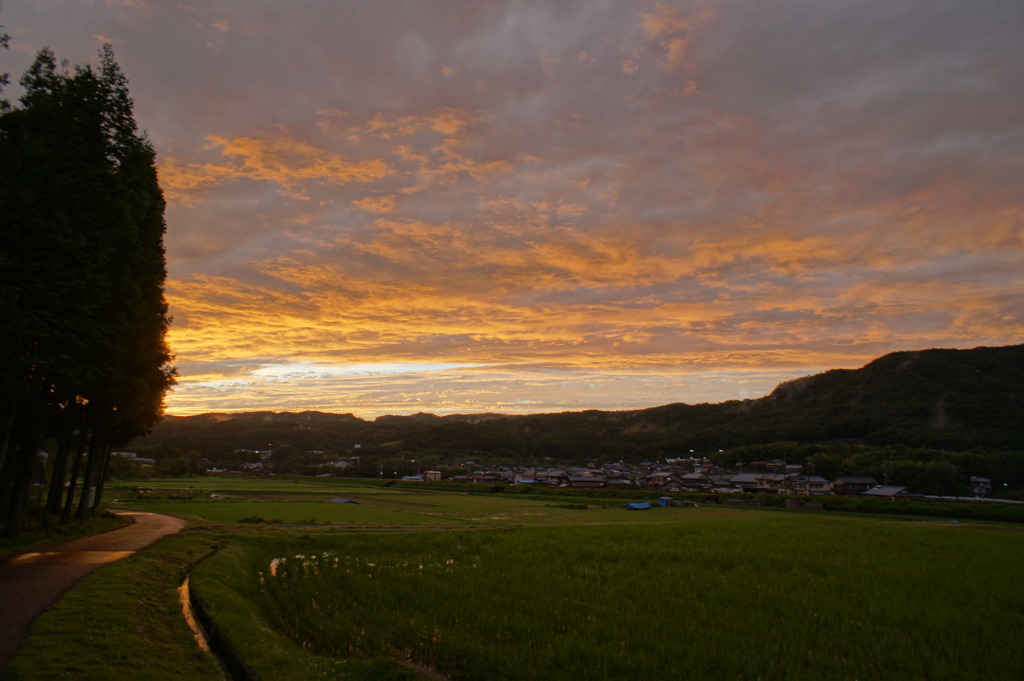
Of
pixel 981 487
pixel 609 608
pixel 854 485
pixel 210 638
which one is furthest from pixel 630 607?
pixel 981 487

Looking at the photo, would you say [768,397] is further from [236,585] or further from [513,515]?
[236,585]

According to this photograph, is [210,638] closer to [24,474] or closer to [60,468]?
[24,474]

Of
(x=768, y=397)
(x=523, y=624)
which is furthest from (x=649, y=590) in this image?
(x=768, y=397)

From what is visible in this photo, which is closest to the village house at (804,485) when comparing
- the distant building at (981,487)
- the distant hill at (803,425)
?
the distant building at (981,487)

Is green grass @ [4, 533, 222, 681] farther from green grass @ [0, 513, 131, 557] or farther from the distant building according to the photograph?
the distant building

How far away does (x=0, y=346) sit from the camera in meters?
12.0

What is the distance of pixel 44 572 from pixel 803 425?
147259 mm

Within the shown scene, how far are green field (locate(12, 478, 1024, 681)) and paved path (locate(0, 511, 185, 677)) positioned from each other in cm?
49

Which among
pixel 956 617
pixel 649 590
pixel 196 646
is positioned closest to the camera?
pixel 196 646

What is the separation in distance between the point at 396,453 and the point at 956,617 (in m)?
162

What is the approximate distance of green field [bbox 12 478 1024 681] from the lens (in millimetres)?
9820

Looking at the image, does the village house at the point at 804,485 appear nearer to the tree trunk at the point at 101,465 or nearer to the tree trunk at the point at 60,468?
the tree trunk at the point at 101,465

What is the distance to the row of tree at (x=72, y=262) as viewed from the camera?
1273 cm

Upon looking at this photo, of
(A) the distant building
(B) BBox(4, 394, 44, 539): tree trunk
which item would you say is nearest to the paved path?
(B) BBox(4, 394, 44, 539): tree trunk
